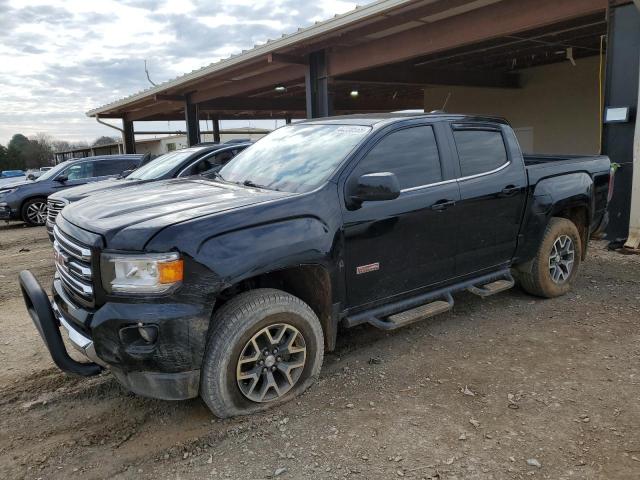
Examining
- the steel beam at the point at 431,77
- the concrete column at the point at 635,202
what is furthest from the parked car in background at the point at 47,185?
the concrete column at the point at 635,202

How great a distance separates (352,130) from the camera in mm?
4012

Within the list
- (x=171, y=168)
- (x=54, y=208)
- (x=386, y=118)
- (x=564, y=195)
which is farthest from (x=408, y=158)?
(x=54, y=208)

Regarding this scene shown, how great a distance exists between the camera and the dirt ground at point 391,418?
2.80 m

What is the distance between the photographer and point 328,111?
11812 mm

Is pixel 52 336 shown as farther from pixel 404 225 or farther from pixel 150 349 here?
pixel 404 225

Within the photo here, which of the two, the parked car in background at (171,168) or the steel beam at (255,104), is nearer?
the parked car in background at (171,168)

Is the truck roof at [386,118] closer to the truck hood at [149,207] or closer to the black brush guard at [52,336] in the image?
the truck hood at [149,207]

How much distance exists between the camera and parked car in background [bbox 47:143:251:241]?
7707 mm

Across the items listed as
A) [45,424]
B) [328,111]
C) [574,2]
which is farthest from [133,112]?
[45,424]

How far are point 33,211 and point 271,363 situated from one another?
39.1 feet

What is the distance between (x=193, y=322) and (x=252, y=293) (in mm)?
460

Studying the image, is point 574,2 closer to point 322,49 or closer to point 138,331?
point 322,49

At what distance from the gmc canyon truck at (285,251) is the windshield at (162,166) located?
379cm

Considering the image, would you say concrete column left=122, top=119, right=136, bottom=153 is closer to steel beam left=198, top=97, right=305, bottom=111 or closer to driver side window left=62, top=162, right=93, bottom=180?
steel beam left=198, top=97, right=305, bottom=111
